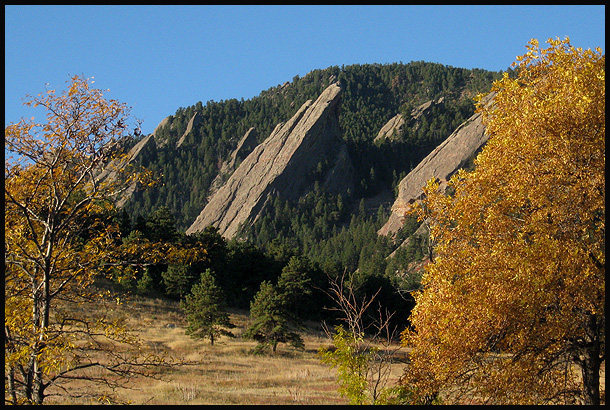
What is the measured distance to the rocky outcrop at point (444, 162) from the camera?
166 meters

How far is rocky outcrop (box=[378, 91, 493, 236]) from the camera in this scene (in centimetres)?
16650

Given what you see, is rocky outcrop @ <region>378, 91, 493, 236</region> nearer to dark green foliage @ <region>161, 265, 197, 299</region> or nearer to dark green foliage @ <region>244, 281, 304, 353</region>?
dark green foliage @ <region>161, 265, 197, 299</region>

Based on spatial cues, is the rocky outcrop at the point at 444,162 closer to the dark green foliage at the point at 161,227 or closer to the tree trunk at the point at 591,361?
the dark green foliage at the point at 161,227

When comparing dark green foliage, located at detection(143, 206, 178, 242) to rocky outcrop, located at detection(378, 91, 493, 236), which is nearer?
dark green foliage, located at detection(143, 206, 178, 242)

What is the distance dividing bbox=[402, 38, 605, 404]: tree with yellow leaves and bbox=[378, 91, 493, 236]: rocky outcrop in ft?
495

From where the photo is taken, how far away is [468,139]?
171 metres

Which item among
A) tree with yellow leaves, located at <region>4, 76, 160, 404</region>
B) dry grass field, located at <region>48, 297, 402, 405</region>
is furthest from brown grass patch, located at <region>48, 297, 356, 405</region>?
tree with yellow leaves, located at <region>4, 76, 160, 404</region>

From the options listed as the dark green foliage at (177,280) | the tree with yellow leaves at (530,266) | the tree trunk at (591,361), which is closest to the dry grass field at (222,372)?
the dark green foliage at (177,280)

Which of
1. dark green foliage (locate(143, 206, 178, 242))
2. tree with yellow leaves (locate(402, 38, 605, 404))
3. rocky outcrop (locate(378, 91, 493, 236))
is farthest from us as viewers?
rocky outcrop (locate(378, 91, 493, 236))

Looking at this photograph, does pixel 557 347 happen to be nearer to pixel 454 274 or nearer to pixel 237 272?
pixel 454 274

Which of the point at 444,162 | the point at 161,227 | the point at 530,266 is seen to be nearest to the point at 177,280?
the point at 161,227

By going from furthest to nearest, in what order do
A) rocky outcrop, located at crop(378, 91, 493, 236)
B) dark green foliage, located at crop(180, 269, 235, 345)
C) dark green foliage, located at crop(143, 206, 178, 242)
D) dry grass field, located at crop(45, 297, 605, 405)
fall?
rocky outcrop, located at crop(378, 91, 493, 236), dark green foliage, located at crop(143, 206, 178, 242), dark green foliage, located at crop(180, 269, 235, 345), dry grass field, located at crop(45, 297, 605, 405)

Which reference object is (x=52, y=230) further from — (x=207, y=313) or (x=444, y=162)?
(x=444, y=162)
